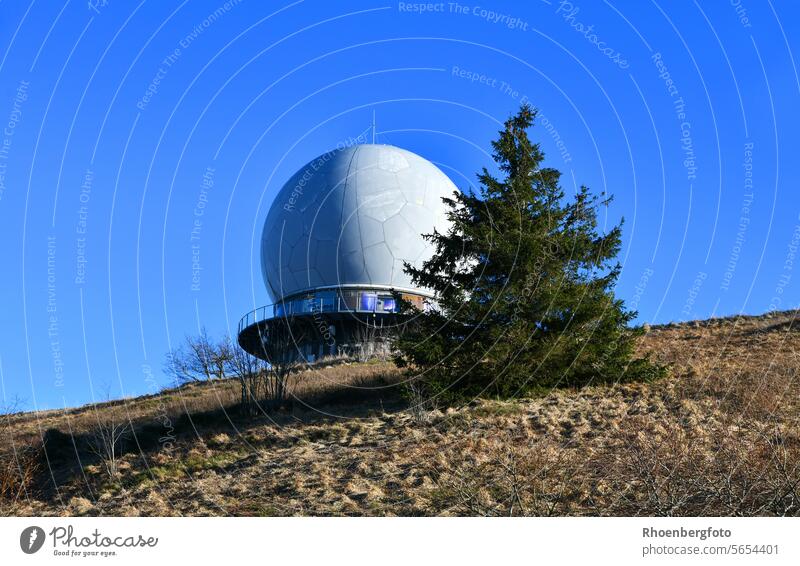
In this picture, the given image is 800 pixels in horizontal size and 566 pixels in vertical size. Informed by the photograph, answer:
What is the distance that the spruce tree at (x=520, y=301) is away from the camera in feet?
65.3

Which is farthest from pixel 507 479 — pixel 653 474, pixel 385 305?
pixel 385 305

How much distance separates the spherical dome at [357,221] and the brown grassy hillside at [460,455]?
11055 millimetres

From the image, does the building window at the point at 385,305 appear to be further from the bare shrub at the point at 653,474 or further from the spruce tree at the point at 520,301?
the bare shrub at the point at 653,474

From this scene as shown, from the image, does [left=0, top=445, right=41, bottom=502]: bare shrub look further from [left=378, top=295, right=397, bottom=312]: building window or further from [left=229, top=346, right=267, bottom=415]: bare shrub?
[left=378, top=295, right=397, bottom=312]: building window

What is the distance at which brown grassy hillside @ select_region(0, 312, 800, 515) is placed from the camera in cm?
1225

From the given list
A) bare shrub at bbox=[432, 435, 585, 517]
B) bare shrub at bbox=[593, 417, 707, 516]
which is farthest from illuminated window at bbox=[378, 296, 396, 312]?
bare shrub at bbox=[593, 417, 707, 516]

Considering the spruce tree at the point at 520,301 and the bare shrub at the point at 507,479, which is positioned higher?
the spruce tree at the point at 520,301

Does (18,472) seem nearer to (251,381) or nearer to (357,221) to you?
(251,381)

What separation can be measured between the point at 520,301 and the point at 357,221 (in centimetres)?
1836

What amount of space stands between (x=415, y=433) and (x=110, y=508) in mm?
6406

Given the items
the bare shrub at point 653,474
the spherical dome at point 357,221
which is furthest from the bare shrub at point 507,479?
the spherical dome at point 357,221

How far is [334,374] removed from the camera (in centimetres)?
3014

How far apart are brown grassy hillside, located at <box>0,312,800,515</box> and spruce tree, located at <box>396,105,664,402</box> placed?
72cm

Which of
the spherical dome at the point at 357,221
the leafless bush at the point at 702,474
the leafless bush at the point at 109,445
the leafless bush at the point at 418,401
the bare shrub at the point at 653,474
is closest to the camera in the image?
the leafless bush at the point at 702,474
